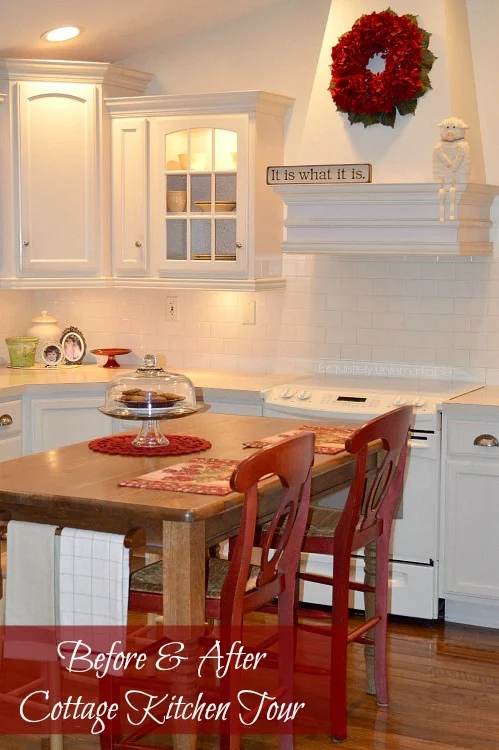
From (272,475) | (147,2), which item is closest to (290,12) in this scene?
(147,2)

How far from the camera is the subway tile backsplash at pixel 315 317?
4.89m

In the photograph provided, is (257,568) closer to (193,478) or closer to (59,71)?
(193,478)

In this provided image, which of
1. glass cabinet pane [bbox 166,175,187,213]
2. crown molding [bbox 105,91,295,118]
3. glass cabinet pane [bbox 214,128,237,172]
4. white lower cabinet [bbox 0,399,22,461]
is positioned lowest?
white lower cabinet [bbox 0,399,22,461]

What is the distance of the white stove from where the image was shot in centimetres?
428

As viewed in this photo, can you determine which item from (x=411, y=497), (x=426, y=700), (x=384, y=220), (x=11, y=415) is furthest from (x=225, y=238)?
(x=426, y=700)

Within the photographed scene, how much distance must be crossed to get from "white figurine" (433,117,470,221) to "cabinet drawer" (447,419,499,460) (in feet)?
2.79

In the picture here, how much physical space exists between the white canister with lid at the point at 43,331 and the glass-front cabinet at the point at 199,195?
780 mm

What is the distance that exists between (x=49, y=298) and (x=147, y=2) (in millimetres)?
1773

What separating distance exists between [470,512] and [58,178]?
8.35 ft

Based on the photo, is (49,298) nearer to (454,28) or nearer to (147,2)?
(147,2)

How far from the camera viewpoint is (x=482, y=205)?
466cm

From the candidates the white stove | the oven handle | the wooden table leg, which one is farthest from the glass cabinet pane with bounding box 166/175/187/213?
the wooden table leg

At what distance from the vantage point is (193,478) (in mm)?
2895

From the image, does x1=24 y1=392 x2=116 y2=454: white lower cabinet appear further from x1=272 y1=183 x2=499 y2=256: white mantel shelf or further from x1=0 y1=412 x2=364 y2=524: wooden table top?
x1=0 y1=412 x2=364 y2=524: wooden table top
